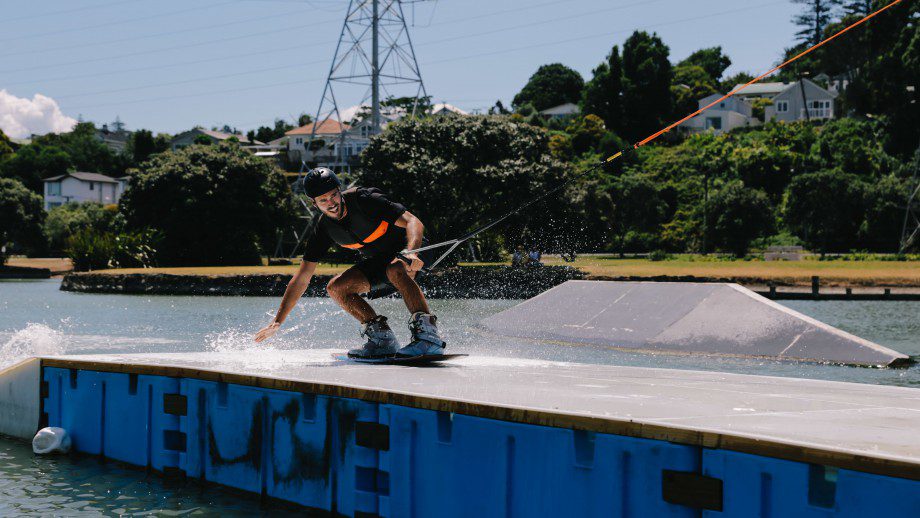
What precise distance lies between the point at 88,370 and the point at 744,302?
43.9ft

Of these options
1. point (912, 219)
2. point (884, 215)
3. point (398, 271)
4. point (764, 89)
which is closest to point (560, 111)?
point (764, 89)

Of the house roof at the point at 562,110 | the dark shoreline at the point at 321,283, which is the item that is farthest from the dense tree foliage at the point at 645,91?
the dark shoreline at the point at 321,283

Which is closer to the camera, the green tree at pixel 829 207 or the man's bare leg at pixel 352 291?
the man's bare leg at pixel 352 291

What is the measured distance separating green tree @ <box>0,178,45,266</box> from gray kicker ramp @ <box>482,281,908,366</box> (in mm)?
68582

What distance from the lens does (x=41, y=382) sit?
32.7ft

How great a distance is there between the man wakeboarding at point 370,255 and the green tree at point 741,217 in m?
59.5

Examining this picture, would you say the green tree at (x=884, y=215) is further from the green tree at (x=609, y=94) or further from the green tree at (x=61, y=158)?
the green tree at (x=61, y=158)

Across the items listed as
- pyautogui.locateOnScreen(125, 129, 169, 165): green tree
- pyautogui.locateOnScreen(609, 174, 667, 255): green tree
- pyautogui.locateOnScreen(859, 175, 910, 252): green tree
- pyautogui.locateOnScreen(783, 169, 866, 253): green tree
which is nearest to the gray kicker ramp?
pyautogui.locateOnScreen(859, 175, 910, 252): green tree

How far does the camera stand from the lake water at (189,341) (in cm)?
796

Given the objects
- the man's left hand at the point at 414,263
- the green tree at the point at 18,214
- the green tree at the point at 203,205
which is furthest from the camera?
the green tree at the point at 18,214

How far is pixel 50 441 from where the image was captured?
9.56 meters

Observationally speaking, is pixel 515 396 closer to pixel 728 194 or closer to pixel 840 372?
pixel 840 372

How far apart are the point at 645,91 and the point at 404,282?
104 metres

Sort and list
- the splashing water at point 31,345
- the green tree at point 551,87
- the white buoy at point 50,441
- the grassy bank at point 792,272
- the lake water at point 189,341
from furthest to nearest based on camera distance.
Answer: the green tree at point 551,87 → the grassy bank at point 792,272 → the splashing water at point 31,345 → the white buoy at point 50,441 → the lake water at point 189,341
